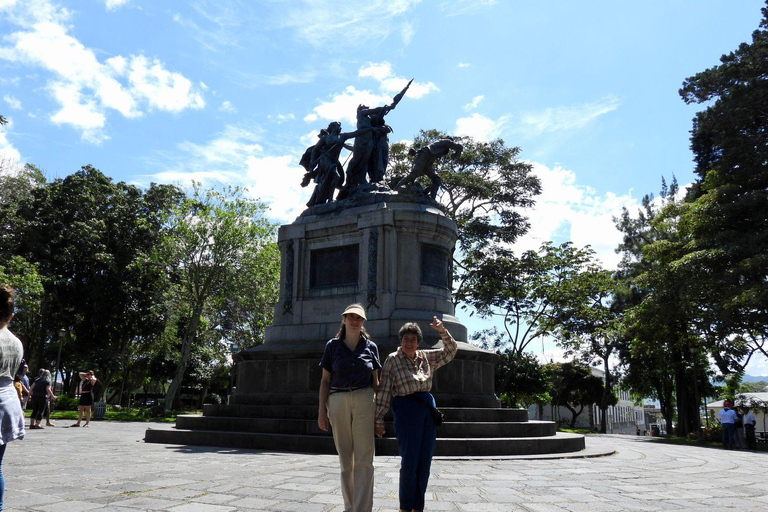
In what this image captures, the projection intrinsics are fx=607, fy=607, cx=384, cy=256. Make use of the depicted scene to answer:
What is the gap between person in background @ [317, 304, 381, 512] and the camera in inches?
181

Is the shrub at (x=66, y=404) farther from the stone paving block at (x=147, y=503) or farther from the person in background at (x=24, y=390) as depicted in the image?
the stone paving block at (x=147, y=503)

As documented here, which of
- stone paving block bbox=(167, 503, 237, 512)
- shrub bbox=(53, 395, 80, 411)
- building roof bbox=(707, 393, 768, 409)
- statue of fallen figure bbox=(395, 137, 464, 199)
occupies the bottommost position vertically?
shrub bbox=(53, 395, 80, 411)

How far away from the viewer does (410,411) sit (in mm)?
4855

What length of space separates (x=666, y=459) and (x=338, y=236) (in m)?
8.14

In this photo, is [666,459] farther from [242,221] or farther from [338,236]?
[242,221]

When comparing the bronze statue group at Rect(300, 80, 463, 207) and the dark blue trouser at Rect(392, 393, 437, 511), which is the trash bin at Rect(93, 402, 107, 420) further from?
the dark blue trouser at Rect(392, 393, 437, 511)

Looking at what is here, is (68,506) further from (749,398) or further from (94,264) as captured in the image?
(749,398)

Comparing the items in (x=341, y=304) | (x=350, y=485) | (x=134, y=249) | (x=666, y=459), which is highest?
(x=134, y=249)

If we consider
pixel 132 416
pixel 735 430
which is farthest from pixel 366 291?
pixel 132 416

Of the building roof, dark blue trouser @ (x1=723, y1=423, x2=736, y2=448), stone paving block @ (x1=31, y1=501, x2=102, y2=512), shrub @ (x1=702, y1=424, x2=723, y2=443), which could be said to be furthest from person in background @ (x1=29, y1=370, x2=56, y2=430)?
the building roof

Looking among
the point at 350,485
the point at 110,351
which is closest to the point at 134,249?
the point at 110,351

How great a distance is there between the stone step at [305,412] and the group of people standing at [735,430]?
8645 mm

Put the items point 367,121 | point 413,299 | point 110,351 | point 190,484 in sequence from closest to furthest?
point 190,484, point 413,299, point 367,121, point 110,351

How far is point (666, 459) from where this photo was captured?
35.0 feet
